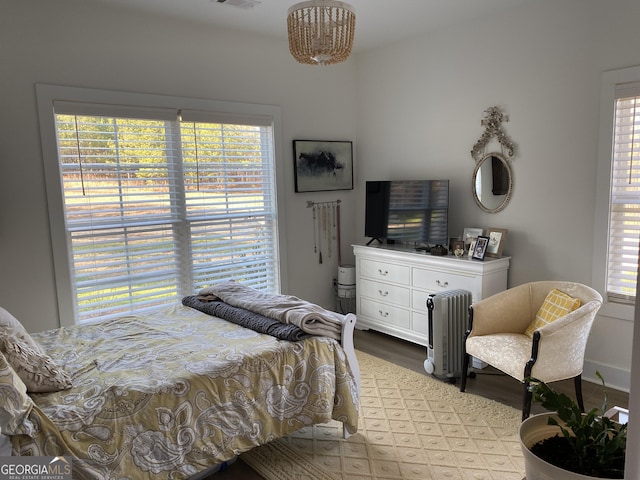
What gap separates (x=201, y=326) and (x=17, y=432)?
1211mm

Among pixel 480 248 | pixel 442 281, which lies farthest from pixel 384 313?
pixel 480 248

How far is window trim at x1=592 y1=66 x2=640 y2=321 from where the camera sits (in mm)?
3090

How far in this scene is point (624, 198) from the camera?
10.2ft

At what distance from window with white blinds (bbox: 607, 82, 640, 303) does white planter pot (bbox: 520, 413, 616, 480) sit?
7.71 feet

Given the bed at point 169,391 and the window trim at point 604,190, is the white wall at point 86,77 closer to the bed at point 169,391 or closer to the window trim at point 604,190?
the bed at point 169,391

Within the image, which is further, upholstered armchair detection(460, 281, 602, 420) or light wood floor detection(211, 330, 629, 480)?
upholstered armchair detection(460, 281, 602, 420)

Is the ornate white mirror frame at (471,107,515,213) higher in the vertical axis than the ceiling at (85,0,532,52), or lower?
lower

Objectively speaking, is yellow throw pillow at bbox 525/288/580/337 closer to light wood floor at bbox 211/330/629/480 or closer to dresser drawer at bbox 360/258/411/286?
light wood floor at bbox 211/330/629/480

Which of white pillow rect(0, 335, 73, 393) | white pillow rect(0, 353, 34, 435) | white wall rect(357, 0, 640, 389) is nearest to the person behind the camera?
white pillow rect(0, 353, 34, 435)

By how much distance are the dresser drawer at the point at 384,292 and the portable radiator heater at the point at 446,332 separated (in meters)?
0.65

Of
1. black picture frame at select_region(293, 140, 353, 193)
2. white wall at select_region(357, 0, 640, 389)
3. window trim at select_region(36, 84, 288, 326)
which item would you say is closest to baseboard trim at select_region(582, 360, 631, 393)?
white wall at select_region(357, 0, 640, 389)

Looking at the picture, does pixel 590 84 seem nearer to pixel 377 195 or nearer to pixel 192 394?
pixel 377 195

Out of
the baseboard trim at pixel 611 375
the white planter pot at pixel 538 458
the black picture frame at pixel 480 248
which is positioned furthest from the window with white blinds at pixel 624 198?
the white planter pot at pixel 538 458

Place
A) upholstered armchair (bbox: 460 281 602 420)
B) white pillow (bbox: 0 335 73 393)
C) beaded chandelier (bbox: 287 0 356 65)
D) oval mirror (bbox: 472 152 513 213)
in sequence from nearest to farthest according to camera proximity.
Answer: white pillow (bbox: 0 335 73 393) < beaded chandelier (bbox: 287 0 356 65) < upholstered armchair (bbox: 460 281 602 420) < oval mirror (bbox: 472 152 513 213)
